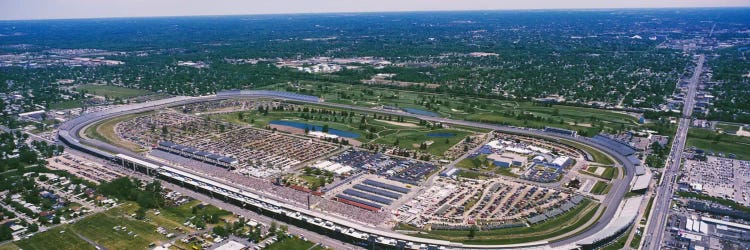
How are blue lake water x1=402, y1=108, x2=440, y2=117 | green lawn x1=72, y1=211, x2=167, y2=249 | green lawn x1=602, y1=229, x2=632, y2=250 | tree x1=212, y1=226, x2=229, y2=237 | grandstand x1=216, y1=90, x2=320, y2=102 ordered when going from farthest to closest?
1. grandstand x1=216, y1=90, x2=320, y2=102
2. blue lake water x1=402, y1=108, x2=440, y2=117
3. tree x1=212, y1=226, x2=229, y2=237
4. green lawn x1=72, y1=211, x2=167, y2=249
5. green lawn x1=602, y1=229, x2=632, y2=250

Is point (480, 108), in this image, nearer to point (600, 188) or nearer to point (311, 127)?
point (311, 127)

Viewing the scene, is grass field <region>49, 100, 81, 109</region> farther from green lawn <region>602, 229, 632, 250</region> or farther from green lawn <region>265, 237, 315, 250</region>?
green lawn <region>602, 229, 632, 250</region>

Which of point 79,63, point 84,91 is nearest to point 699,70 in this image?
point 84,91

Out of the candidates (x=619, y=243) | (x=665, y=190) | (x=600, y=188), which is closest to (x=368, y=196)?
(x=619, y=243)

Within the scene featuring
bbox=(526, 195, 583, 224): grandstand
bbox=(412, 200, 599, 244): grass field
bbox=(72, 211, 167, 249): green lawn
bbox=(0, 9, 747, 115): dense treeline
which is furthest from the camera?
bbox=(0, 9, 747, 115): dense treeline

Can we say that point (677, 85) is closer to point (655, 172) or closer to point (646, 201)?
point (655, 172)

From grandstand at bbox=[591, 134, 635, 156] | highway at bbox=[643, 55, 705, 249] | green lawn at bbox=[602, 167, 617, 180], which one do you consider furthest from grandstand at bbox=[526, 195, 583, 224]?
grandstand at bbox=[591, 134, 635, 156]
